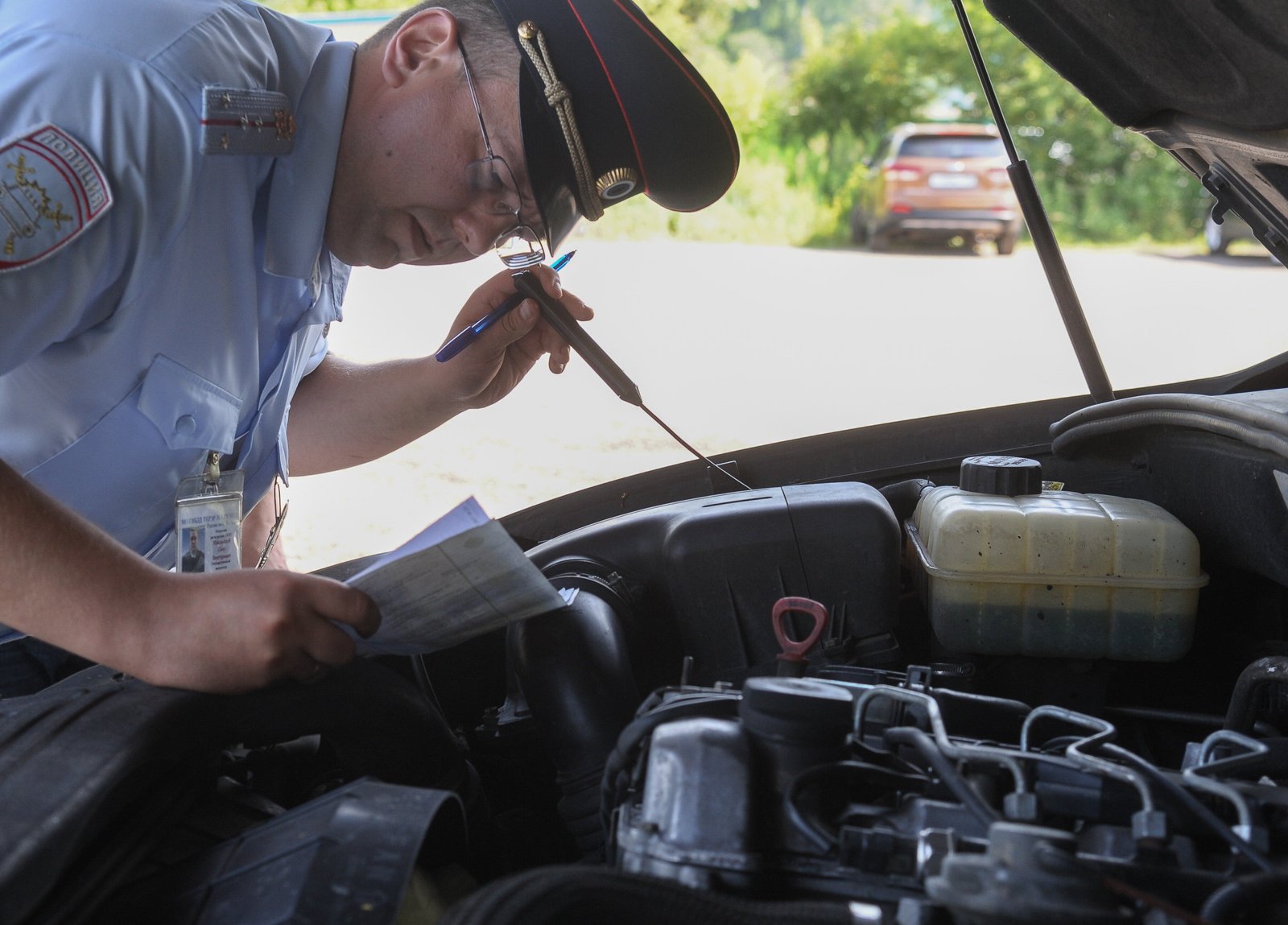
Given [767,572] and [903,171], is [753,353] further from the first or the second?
[767,572]

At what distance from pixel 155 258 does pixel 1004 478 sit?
0.90 m

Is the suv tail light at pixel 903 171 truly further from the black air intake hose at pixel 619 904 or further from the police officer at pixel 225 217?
the black air intake hose at pixel 619 904

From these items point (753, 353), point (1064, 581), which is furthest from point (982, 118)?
point (1064, 581)

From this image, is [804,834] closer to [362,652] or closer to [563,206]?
[362,652]

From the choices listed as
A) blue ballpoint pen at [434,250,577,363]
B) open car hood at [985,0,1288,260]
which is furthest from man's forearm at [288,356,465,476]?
open car hood at [985,0,1288,260]

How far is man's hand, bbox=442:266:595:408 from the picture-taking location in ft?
5.00

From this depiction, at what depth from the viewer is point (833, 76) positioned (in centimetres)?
1576

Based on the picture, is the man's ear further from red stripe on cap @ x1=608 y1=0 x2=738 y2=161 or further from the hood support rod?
the hood support rod

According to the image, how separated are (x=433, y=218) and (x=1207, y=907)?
106cm

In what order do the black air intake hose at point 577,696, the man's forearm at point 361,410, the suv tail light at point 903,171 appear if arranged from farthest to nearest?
the suv tail light at point 903,171 → the man's forearm at point 361,410 → the black air intake hose at point 577,696

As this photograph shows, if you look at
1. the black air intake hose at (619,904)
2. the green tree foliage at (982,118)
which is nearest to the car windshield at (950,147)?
the green tree foliage at (982,118)

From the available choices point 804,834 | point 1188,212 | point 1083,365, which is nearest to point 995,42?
point 1188,212

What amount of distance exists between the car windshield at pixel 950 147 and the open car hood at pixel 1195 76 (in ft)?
29.9

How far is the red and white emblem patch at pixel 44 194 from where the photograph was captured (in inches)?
35.9
